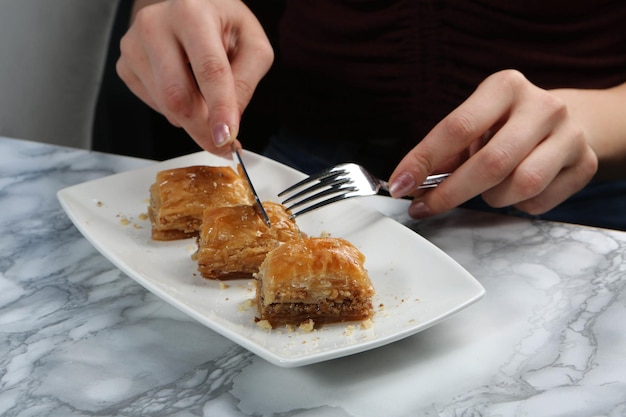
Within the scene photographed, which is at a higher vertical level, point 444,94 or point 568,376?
point 444,94

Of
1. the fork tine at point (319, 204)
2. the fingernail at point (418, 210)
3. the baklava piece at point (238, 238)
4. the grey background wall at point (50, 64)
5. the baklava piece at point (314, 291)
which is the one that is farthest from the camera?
the grey background wall at point (50, 64)

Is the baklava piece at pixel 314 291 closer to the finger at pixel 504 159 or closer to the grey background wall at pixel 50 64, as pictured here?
the finger at pixel 504 159

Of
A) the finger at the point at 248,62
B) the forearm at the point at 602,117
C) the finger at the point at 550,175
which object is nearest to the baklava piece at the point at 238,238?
the finger at the point at 248,62

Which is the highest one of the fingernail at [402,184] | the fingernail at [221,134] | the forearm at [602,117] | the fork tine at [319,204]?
the forearm at [602,117]

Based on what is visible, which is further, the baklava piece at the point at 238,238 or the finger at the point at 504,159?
the finger at the point at 504,159

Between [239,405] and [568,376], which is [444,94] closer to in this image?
[568,376]

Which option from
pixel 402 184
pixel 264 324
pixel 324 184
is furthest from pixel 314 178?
pixel 264 324

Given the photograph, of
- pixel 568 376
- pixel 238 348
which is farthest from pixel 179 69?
pixel 568 376

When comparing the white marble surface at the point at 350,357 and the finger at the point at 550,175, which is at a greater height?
the finger at the point at 550,175
